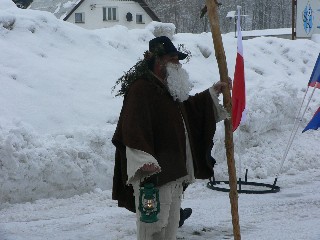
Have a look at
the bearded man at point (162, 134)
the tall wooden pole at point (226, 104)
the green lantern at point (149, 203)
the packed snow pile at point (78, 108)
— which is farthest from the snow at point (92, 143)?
the green lantern at point (149, 203)

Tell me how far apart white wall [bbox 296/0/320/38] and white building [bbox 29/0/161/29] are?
77.4 feet

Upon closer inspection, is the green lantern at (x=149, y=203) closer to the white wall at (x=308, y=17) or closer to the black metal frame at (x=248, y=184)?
the black metal frame at (x=248, y=184)

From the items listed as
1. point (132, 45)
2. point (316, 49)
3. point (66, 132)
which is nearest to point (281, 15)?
point (316, 49)

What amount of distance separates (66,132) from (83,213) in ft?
6.53

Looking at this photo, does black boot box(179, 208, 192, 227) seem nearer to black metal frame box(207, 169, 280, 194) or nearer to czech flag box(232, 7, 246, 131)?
black metal frame box(207, 169, 280, 194)

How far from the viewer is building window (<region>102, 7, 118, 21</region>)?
A: 44.7 metres

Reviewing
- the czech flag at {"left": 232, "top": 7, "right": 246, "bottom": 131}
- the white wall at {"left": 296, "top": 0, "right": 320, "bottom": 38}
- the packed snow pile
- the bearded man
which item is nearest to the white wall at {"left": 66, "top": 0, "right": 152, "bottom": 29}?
the white wall at {"left": 296, "top": 0, "right": 320, "bottom": 38}

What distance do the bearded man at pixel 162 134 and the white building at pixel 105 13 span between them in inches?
1572

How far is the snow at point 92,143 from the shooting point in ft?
19.7

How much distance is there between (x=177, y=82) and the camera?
393 cm

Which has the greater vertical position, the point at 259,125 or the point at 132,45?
the point at 132,45

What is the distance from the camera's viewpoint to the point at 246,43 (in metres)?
17.2

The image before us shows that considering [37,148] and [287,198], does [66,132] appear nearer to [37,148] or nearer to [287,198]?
[37,148]

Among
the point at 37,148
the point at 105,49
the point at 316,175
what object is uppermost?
the point at 105,49
